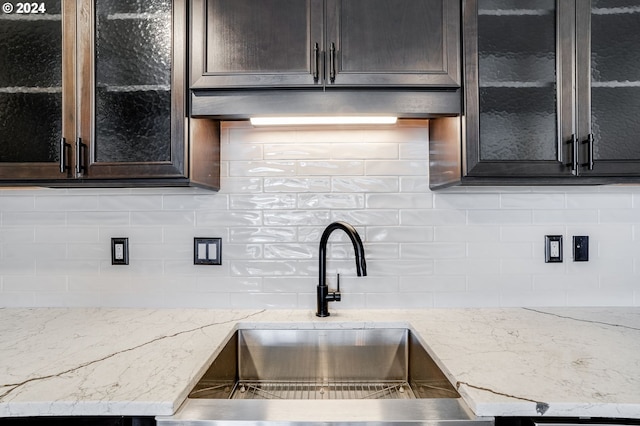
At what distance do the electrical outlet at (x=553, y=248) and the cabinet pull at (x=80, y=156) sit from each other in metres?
1.71

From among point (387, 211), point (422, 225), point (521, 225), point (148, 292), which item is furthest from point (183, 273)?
point (521, 225)

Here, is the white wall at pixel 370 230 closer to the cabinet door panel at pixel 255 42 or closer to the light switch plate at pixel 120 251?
the light switch plate at pixel 120 251

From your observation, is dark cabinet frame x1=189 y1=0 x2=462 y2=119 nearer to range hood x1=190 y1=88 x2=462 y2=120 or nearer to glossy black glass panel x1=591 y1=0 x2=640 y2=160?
range hood x1=190 y1=88 x2=462 y2=120

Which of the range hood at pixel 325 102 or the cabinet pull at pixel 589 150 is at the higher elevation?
the range hood at pixel 325 102

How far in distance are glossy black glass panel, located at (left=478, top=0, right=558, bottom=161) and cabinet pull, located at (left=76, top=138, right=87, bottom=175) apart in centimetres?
124

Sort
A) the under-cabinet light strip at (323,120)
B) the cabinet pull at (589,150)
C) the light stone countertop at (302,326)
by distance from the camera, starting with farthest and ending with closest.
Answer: the under-cabinet light strip at (323,120) < the cabinet pull at (589,150) < the light stone countertop at (302,326)

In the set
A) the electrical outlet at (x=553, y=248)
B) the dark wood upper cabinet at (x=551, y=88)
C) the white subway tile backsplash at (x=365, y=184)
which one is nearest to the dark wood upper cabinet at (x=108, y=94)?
the white subway tile backsplash at (x=365, y=184)

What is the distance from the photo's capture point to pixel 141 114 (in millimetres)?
1186

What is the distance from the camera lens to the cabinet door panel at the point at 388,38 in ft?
3.84


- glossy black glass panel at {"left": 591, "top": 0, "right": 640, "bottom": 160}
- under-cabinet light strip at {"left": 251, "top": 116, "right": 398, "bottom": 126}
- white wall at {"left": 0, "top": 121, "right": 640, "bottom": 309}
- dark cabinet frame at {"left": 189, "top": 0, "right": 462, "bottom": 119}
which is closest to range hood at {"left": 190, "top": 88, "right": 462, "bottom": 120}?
dark cabinet frame at {"left": 189, "top": 0, "right": 462, "bottom": 119}

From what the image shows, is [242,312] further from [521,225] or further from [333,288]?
[521,225]

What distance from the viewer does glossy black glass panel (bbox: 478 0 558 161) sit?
1.17 metres

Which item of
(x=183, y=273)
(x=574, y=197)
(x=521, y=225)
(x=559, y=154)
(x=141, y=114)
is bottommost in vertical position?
(x=183, y=273)

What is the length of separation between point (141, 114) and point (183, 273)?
656 millimetres
